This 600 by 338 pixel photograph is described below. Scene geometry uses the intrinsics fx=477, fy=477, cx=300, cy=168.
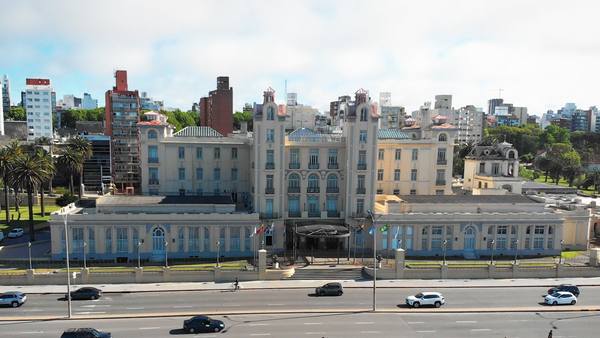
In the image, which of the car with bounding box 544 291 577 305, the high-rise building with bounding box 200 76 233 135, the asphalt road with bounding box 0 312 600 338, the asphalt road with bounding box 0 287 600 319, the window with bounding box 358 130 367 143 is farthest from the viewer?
the high-rise building with bounding box 200 76 233 135

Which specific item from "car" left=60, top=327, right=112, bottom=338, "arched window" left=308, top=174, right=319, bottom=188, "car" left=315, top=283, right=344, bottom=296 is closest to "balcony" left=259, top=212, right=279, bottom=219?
"arched window" left=308, top=174, right=319, bottom=188

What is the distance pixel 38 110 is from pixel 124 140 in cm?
7033

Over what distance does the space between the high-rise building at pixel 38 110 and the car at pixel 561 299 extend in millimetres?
169956

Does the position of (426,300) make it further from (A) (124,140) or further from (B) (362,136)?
(A) (124,140)

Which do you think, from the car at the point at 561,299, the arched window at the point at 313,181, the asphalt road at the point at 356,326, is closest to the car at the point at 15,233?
the asphalt road at the point at 356,326

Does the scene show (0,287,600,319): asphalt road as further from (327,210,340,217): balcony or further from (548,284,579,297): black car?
(327,210,340,217): balcony

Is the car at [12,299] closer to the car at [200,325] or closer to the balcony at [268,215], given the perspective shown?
the car at [200,325]

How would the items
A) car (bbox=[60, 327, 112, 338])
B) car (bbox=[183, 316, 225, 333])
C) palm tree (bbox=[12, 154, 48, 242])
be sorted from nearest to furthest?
car (bbox=[60, 327, 112, 338]) < car (bbox=[183, 316, 225, 333]) < palm tree (bbox=[12, 154, 48, 242])

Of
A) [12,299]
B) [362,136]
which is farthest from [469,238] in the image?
[12,299]

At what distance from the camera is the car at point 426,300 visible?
161 feet

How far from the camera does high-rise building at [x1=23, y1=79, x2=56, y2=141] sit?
169 meters

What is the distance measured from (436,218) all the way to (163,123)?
45153 millimetres

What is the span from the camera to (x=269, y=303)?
50.0 m

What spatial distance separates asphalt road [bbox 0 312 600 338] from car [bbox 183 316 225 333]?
522 mm
